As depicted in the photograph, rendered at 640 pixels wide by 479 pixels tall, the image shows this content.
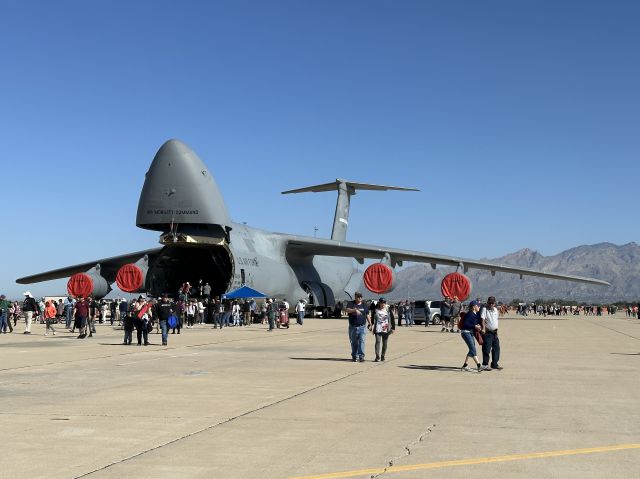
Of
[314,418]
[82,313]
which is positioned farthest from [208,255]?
[314,418]

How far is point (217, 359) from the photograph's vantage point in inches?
690

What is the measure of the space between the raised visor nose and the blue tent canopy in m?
3.74

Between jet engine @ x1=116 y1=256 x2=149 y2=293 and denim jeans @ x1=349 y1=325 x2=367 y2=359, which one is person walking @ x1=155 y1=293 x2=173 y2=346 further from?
jet engine @ x1=116 y1=256 x2=149 y2=293

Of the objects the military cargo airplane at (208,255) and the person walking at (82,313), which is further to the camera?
the military cargo airplane at (208,255)

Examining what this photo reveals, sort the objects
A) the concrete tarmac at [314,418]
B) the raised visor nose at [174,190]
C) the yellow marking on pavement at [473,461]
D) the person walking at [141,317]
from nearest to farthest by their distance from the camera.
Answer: the yellow marking on pavement at [473,461] < the concrete tarmac at [314,418] < the person walking at [141,317] < the raised visor nose at [174,190]

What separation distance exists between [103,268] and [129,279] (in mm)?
4893

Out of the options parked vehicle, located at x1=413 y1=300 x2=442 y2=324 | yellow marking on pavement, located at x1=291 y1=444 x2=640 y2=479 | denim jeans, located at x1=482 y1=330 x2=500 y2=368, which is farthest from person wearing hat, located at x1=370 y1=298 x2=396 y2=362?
parked vehicle, located at x1=413 y1=300 x2=442 y2=324

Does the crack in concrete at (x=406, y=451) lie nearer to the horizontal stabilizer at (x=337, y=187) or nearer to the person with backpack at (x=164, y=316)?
the person with backpack at (x=164, y=316)

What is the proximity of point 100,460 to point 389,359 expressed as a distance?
38.0 ft

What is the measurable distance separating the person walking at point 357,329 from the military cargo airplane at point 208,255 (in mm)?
16612

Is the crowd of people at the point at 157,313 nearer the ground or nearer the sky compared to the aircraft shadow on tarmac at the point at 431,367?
nearer the sky

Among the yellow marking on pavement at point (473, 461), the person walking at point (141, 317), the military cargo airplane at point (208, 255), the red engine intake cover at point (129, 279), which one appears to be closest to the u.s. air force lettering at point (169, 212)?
the military cargo airplane at point (208, 255)

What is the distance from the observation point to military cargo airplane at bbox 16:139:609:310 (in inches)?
1284

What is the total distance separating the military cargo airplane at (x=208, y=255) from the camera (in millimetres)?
32625
